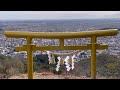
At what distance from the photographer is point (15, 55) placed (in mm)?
1552

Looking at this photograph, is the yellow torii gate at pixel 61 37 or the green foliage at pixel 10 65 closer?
the green foliage at pixel 10 65

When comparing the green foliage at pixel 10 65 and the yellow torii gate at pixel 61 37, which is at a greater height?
the yellow torii gate at pixel 61 37

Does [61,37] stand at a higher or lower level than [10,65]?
higher

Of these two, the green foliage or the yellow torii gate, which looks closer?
the green foliage

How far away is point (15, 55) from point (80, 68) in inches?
17.9

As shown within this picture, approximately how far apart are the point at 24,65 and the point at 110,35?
0.64m

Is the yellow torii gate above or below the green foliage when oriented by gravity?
above
